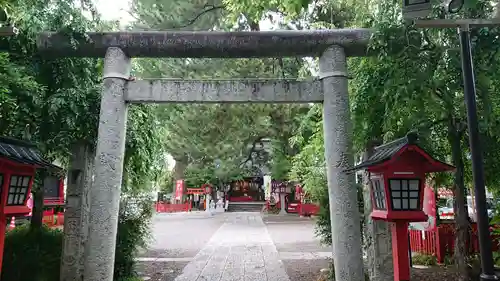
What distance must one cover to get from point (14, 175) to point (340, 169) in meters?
4.39

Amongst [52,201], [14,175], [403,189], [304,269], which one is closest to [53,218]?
[52,201]

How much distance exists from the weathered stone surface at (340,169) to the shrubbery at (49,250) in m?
4.15

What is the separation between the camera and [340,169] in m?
5.77

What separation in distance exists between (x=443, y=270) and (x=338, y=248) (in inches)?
180

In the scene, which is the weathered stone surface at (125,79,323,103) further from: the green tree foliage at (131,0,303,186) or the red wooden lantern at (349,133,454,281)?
the green tree foliage at (131,0,303,186)

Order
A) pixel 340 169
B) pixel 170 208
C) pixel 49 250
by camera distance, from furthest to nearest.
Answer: pixel 170 208
pixel 49 250
pixel 340 169

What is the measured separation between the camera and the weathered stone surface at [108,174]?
566 cm

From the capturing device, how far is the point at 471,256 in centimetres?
803

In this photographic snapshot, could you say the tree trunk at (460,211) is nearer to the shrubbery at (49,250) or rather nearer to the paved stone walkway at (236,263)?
the paved stone walkway at (236,263)

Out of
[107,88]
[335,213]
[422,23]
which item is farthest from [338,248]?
[107,88]

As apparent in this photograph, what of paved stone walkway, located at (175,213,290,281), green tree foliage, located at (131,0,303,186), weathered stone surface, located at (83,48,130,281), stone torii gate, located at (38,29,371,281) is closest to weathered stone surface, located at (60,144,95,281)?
stone torii gate, located at (38,29,371,281)

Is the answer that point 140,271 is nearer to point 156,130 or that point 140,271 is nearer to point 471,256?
point 156,130

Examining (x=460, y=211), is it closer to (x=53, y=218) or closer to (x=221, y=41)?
(x=221, y=41)

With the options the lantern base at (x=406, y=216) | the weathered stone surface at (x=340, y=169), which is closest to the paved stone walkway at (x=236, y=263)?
the weathered stone surface at (x=340, y=169)
